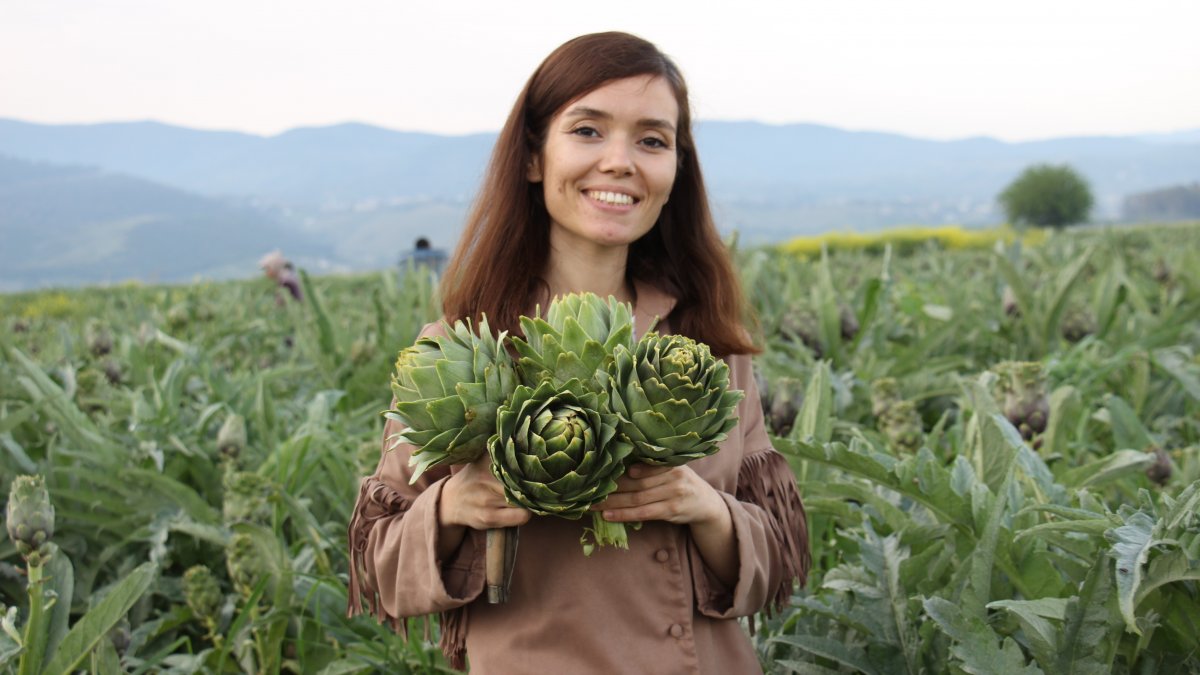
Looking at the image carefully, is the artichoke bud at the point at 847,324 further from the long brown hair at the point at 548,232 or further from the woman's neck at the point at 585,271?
the woman's neck at the point at 585,271

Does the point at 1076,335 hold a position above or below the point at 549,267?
below

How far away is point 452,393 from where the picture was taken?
3.24 feet

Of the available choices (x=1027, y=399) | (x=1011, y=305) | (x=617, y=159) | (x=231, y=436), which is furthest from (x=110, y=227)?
(x=617, y=159)

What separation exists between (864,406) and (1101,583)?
1.64 meters

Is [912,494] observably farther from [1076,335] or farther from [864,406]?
[1076,335]

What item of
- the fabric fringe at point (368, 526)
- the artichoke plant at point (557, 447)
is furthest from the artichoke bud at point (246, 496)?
the artichoke plant at point (557, 447)

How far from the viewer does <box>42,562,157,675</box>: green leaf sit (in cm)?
147

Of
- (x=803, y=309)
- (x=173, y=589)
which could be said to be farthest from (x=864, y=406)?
(x=173, y=589)

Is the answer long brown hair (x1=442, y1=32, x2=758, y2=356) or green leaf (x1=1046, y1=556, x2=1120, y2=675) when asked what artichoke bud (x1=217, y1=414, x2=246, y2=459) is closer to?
long brown hair (x1=442, y1=32, x2=758, y2=356)

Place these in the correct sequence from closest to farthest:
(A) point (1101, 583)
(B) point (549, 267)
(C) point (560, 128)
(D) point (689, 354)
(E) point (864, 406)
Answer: (D) point (689, 354), (A) point (1101, 583), (C) point (560, 128), (B) point (549, 267), (E) point (864, 406)

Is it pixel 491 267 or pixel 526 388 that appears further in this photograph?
pixel 491 267

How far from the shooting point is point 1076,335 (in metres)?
3.38

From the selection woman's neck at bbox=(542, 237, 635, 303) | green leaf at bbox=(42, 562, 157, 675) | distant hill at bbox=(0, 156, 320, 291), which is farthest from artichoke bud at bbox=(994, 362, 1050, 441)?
distant hill at bbox=(0, 156, 320, 291)

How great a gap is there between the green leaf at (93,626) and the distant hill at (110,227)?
94154 mm
